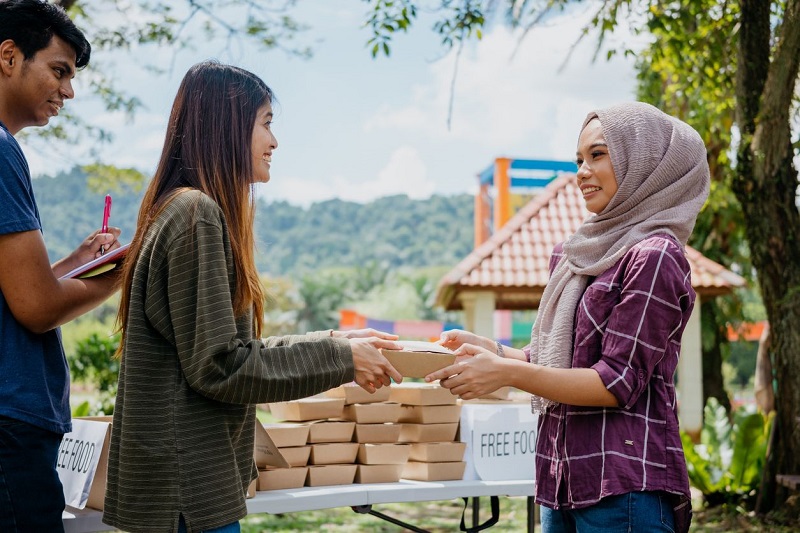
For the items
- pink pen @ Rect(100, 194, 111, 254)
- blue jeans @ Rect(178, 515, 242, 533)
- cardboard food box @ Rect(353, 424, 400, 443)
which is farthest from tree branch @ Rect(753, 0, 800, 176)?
blue jeans @ Rect(178, 515, 242, 533)

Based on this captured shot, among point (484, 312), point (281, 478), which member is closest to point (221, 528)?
point (281, 478)

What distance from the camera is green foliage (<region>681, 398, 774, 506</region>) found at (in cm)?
775

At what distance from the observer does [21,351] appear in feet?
6.89

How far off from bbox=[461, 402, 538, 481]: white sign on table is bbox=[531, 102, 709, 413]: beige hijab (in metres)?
1.63

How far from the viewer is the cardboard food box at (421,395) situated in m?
3.84

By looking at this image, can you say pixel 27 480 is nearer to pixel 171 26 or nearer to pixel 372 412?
pixel 372 412

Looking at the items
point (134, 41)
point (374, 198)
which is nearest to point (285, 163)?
point (374, 198)

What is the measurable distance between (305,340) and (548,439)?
744 millimetres

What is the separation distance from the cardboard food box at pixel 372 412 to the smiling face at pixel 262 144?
1718 millimetres

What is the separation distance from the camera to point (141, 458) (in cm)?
197

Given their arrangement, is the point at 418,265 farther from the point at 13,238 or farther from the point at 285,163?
the point at 13,238

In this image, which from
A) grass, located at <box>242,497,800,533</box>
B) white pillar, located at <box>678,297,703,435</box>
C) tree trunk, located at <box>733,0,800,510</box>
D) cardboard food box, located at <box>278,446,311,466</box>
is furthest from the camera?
white pillar, located at <box>678,297,703,435</box>

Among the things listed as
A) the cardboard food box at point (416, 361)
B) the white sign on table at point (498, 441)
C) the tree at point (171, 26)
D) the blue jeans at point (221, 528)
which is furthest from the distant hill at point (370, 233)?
the blue jeans at point (221, 528)

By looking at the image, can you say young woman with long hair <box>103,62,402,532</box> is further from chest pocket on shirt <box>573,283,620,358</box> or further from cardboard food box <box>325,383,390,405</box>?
cardboard food box <box>325,383,390,405</box>
